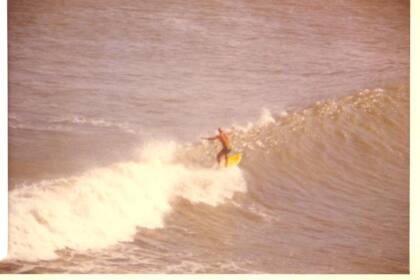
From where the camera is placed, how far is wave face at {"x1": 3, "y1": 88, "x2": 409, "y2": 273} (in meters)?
2.86

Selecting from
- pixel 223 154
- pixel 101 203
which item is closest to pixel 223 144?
pixel 223 154

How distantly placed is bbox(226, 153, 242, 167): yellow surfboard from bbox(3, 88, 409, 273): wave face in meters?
0.03

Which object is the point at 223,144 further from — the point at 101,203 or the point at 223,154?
the point at 101,203

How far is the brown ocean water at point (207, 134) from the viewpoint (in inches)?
113

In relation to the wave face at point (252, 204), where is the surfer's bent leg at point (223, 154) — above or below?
above

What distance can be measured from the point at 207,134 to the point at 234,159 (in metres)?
0.18

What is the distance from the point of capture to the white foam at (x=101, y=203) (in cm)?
285

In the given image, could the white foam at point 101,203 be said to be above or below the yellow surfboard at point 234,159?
below

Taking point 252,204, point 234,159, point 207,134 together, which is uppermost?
point 207,134

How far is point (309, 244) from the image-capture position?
9.61 ft

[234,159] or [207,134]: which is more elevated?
[207,134]

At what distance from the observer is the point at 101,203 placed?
2869 millimetres

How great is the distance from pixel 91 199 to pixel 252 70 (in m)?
0.98

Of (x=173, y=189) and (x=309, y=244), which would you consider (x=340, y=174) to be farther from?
(x=173, y=189)
